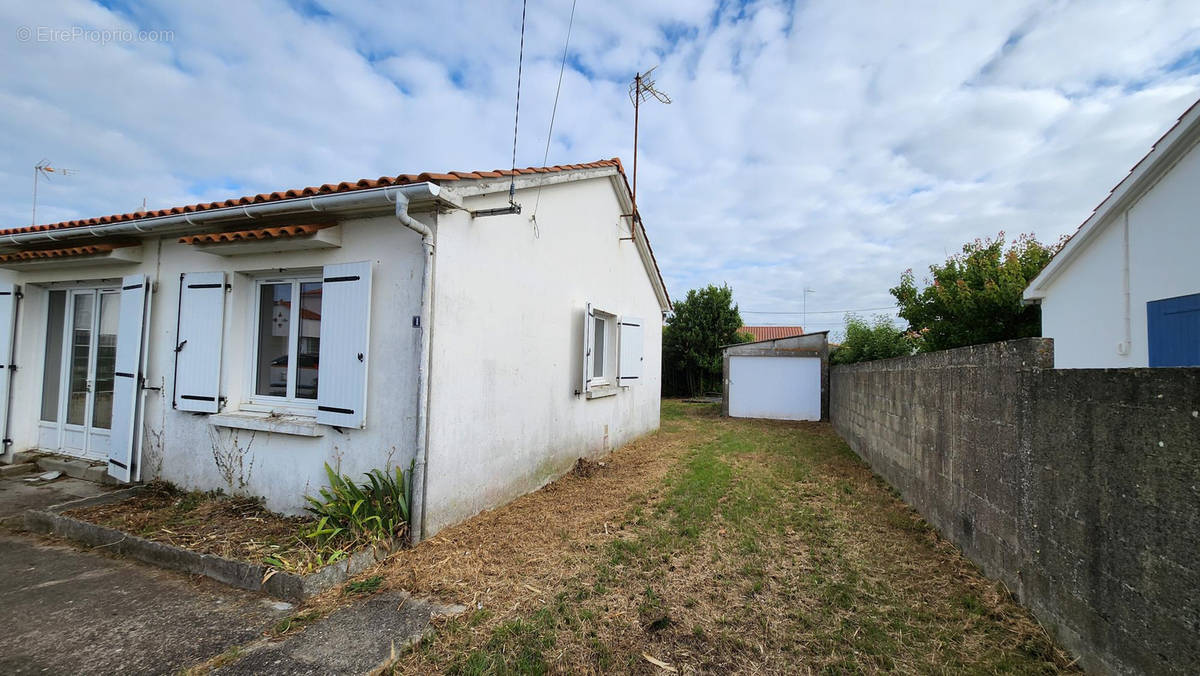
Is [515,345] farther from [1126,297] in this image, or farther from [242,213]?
[1126,297]

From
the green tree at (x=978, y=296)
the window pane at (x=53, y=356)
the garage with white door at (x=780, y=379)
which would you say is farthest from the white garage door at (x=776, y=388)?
the window pane at (x=53, y=356)

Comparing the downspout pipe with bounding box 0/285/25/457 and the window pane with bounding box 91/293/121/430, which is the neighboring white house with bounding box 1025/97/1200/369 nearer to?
the window pane with bounding box 91/293/121/430

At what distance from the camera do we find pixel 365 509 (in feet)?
12.5

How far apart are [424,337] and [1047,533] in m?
4.16

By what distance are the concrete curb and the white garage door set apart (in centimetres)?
1227

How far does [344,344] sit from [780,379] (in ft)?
40.9

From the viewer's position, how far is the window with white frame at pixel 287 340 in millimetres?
4527

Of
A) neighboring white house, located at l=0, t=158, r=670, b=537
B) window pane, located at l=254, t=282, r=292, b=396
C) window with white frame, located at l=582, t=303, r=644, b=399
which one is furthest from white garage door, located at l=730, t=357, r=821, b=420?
window pane, located at l=254, t=282, r=292, b=396

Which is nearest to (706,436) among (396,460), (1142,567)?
(396,460)

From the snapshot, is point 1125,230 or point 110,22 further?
point 1125,230

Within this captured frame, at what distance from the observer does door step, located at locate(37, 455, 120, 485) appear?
5.20 meters

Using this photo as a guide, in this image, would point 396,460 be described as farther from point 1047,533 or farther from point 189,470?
point 1047,533

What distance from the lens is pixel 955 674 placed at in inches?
88.4

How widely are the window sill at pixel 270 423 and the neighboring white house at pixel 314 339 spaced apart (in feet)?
0.07
